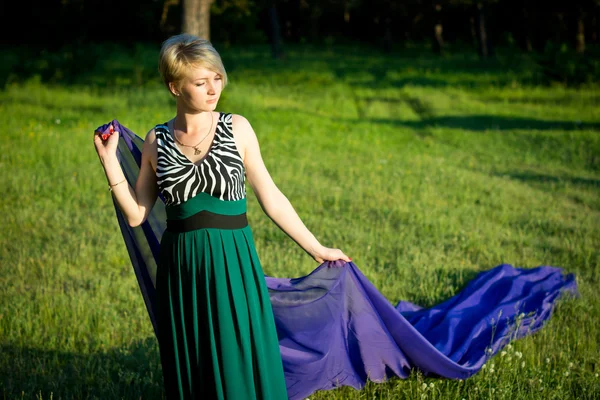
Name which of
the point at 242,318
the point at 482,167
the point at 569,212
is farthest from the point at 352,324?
the point at 482,167

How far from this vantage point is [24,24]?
1446 inches

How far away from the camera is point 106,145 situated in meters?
3.08

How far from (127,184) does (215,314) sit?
77cm

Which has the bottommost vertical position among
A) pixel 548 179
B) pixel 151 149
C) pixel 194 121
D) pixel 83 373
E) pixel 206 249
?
pixel 548 179

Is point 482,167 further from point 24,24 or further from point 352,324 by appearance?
point 24,24

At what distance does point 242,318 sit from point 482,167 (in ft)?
32.6

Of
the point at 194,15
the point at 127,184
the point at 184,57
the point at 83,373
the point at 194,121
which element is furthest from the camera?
the point at 194,15

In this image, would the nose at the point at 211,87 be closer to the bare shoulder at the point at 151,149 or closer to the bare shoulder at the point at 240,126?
the bare shoulder at the point at 240,126

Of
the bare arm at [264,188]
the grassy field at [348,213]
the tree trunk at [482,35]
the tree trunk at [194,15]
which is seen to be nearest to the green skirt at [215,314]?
the bare arm at [264,188]

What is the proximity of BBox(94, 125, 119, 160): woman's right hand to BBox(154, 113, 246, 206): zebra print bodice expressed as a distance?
9.5 inches

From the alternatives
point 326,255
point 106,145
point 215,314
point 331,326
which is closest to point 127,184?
point 106,145

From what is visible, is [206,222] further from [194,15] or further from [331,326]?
[194,15]

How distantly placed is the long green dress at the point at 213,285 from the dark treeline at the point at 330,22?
49.9 ft

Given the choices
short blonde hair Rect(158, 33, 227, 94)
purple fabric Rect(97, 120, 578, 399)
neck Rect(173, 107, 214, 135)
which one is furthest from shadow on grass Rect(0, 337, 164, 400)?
short blonde hair Rect(158, 33, 227, 94)
